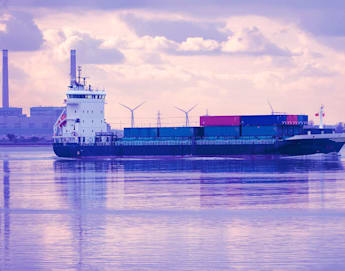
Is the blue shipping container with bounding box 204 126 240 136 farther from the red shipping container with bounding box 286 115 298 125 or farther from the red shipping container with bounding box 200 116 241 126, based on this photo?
the red shipping container with bounding box 286 115 298 125

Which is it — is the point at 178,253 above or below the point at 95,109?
below

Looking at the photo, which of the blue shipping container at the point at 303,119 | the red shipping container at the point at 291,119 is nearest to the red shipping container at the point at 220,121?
the red shipping container at the point at 291,119

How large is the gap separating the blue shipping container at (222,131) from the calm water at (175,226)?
2145 inches

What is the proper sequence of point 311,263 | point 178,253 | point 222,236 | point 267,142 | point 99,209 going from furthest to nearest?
1. point 267,142
2. point 99,209
3. point 222,236
4. point 178,253
5. point 311,263

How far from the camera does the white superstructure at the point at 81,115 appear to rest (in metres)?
119

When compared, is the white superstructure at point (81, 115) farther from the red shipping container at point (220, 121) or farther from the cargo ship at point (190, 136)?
the red shipping container at point (220, 121)

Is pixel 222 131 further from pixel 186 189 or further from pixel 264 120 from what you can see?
pixel 186 189

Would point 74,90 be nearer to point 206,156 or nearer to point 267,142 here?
point 206,156

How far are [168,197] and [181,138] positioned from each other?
68.4 metres

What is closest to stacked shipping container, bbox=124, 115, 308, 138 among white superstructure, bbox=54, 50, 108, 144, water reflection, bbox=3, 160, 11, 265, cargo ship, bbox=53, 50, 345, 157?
cargo ship, bbox=53, 50, 345, 157

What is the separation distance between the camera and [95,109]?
395ft

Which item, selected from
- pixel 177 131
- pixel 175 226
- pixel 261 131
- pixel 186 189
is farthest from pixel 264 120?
pixel 175 226

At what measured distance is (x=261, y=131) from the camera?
112m

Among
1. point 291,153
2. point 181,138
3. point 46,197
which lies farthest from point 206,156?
point 46,197
